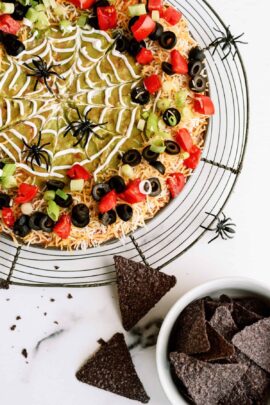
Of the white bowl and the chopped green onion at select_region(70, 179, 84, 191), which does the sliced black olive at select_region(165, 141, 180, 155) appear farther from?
the white bowl

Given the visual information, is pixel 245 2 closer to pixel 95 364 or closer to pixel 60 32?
pixel 60 32

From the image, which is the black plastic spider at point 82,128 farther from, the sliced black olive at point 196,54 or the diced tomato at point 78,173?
the sliced black olive at point 196,54

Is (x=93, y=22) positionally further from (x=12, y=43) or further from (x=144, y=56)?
(x=12, y=43)

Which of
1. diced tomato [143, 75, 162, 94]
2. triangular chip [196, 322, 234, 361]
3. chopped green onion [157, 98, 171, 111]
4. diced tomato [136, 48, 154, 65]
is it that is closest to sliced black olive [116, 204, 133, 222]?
chopped green onion [157, 98, 171, 111]

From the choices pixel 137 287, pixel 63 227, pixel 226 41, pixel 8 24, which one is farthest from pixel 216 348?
pixel 8 24

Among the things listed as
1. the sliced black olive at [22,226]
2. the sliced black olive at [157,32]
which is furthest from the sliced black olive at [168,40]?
the sliced black olive at [22,226]
